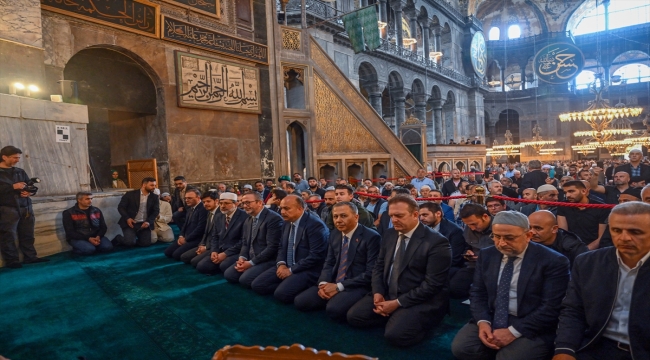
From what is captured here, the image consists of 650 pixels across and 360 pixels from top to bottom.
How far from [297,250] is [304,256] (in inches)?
3.4

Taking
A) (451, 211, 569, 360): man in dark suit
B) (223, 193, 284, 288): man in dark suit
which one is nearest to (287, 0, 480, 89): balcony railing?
(223, 193, 284, 288): man in dark suit

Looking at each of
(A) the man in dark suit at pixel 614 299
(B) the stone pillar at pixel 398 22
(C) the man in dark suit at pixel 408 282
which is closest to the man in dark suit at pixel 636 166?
(C) the man in dark suit at pixel 408 282

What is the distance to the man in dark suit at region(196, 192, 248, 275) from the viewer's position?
4.42m

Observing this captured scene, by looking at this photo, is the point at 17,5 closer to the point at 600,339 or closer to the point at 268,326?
the point at 268,326

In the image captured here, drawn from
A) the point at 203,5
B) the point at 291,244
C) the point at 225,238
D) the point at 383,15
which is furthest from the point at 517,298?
the point at 383,15

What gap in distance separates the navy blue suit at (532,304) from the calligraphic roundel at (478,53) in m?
25.6

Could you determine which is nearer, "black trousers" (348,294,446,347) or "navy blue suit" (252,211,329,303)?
"black trousers" (348,294,446,347)

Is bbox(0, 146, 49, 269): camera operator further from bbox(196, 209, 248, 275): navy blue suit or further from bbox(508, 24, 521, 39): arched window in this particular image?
bbox(508, 24, 521, 39): arched window

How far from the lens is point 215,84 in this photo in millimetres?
8906

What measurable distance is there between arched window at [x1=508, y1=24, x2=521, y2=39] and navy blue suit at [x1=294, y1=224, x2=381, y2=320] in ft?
105

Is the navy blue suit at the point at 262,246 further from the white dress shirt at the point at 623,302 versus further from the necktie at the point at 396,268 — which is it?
the white dress shirt at the point at 623,302

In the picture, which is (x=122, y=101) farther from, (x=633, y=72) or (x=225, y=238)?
(x=633, y=72)

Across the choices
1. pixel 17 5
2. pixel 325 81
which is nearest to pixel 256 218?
pixel 17 5

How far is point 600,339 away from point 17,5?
7.36 meters
